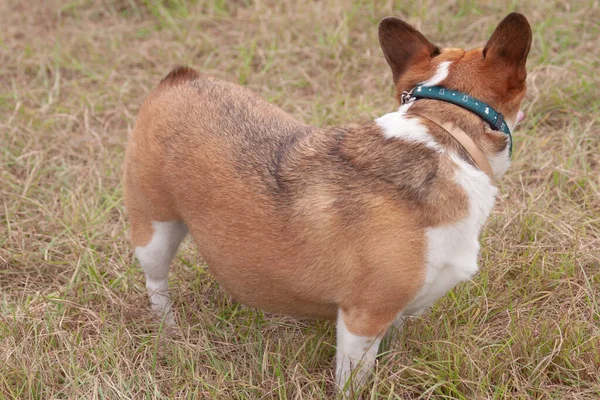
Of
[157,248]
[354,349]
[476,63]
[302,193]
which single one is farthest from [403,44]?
[157,248]

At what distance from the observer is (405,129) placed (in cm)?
333

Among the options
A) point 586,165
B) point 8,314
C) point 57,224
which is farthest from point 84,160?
point 586,165

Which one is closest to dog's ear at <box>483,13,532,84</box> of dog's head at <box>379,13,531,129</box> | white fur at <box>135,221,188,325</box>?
dog's head at <box>379,13,531,129</box>

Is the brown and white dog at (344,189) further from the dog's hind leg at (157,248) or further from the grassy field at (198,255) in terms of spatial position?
the grassy field at (198,255)

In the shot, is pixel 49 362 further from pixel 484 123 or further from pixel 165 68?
pixel 165 68

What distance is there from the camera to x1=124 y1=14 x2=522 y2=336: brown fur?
→ 3.24m

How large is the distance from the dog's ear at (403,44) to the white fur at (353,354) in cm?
121

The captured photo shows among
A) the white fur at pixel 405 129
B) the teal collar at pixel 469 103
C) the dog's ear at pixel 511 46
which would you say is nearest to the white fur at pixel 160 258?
the white fur at pixel 405 129

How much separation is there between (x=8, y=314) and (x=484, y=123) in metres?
2.74

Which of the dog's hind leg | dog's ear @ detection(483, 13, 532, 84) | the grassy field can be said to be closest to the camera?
dog's ear @ detection(483, 13, 532, 84)

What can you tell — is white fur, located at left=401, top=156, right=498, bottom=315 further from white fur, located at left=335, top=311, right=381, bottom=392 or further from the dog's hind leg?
the dog's hind leg

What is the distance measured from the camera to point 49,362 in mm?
3838

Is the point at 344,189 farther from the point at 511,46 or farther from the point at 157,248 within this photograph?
the point at 157,248

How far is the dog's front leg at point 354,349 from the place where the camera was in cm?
340
